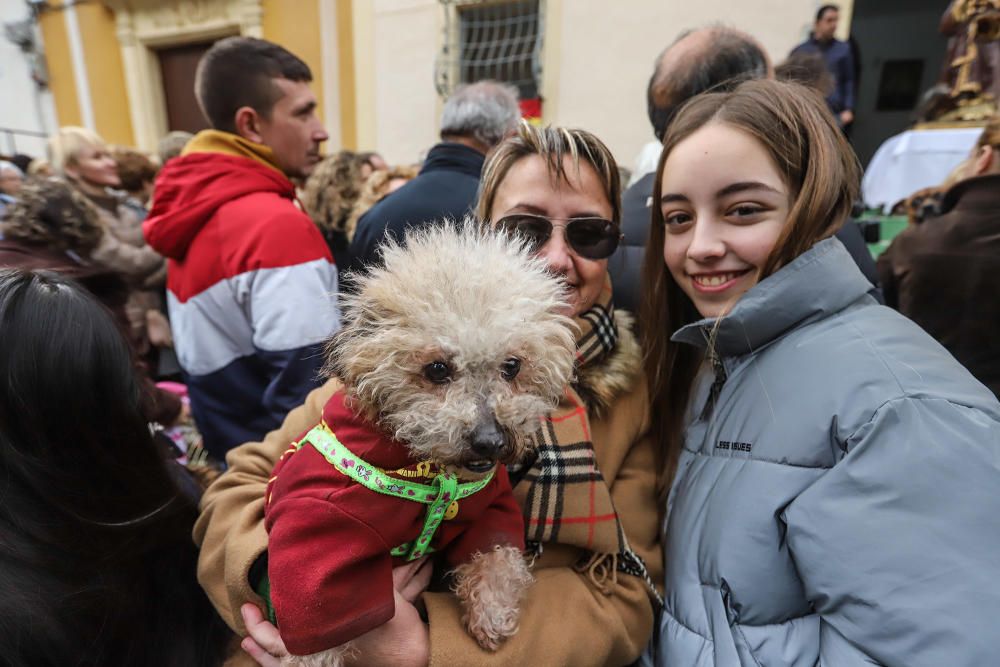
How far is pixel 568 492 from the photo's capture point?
135 centimetres

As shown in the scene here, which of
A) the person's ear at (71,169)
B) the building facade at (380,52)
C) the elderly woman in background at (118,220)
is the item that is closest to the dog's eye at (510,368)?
the elderly woman in background at (118,220)

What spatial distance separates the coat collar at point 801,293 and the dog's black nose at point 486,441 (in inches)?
26.2

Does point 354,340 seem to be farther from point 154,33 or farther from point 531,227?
point 154,33

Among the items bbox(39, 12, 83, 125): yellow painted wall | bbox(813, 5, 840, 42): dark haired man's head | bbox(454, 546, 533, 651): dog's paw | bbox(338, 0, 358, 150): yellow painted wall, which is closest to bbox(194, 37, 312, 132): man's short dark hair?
bbox(454, 546, 533, 651): dog's paw

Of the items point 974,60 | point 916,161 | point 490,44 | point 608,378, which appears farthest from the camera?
point 490,44

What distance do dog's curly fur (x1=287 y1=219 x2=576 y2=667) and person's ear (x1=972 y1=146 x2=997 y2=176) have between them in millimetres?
2599

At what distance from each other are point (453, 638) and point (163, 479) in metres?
0.94

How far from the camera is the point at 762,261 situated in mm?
1356

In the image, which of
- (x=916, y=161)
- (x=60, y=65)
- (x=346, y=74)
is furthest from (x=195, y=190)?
(x=60, y=65)

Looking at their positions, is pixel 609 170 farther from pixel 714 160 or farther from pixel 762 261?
pixel 762 261

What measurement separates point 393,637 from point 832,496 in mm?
1030

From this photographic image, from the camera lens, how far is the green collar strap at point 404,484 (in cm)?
116

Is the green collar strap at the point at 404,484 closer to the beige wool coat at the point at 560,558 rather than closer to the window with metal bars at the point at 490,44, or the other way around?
the beige wool coat at the point at 560,558

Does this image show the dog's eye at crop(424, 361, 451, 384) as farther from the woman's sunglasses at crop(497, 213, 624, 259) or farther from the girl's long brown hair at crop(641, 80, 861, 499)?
the girl's long brown hair at crop(641, 80, 861, 499)
